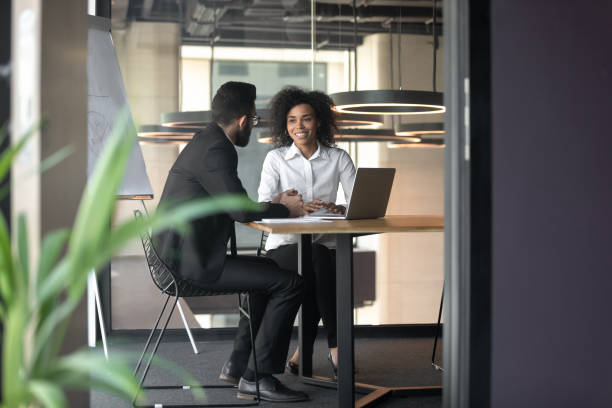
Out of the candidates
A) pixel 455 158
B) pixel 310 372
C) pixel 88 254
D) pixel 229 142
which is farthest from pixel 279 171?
pixel 88 254

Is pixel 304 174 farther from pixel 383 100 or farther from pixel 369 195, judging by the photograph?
pixel 369 195

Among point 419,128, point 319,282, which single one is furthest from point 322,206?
point 419,128

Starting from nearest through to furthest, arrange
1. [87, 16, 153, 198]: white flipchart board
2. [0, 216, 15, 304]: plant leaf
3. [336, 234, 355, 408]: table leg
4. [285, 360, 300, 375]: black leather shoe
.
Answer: [0, 216, 15, 304]: plant leaf < [336, 234, 355, 408]: table leg < [87, 16, 153, 198]: white flipchart board < [285, 360, 300, 375]: black leather shoe

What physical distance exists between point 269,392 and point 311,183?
136cm

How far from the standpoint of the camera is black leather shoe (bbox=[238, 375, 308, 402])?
3508 millimetres

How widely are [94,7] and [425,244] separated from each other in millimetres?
2891

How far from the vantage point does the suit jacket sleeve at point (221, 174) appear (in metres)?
3.35

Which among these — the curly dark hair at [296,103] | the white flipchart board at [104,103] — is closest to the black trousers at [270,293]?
the white flipchart board at [104,103]

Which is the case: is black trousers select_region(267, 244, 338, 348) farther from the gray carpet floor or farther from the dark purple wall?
the dark purple wall

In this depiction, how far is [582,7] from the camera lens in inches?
91.2

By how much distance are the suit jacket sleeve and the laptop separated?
1.54 feet

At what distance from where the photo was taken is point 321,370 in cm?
430

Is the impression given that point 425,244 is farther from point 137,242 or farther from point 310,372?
point 137,242

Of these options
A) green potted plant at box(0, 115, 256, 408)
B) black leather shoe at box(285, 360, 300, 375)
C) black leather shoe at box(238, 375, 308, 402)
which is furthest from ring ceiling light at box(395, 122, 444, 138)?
green potted plant at box(0, 115, 256, 408)
